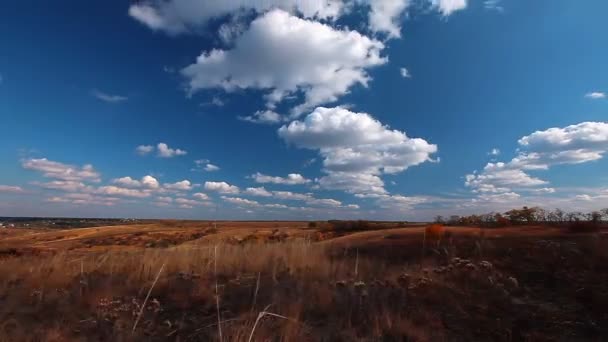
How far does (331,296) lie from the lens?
5.87 metres

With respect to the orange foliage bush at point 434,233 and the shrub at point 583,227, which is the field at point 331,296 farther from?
the shrub at point 583,227

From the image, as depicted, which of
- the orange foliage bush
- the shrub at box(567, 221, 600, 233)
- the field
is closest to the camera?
the field

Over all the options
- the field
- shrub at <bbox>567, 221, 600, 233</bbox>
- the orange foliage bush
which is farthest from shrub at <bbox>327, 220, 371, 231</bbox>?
the field

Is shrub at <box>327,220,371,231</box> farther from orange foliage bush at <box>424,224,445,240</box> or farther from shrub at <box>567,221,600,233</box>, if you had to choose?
shrub at <box>567,221,600,233</box>

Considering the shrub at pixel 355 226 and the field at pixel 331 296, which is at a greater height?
the shrub at pixel 355 226

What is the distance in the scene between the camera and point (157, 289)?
276 inches

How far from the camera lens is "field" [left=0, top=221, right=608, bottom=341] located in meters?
4.71

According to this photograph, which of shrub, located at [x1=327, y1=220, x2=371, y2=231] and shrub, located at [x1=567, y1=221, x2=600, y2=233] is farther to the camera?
shrub, located at [x1=327, y1=220, x2=371, y2=231]

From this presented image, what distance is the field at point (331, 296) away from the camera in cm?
471

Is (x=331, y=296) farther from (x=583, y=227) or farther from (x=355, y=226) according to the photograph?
(x=355, y=226)

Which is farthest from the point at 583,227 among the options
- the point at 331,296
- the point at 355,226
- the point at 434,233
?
the point at 355,226

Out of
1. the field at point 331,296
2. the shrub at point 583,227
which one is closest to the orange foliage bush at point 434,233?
the field at point 331,296

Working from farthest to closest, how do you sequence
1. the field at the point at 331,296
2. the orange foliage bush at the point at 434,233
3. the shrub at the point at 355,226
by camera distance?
the shrub at the point at 355,226, the orange foliage bush at the point at 434,233, the field at the point at 331,296

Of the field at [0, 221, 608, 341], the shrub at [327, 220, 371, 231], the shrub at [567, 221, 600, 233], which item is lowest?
the field at [0, 221, 608, 341]
